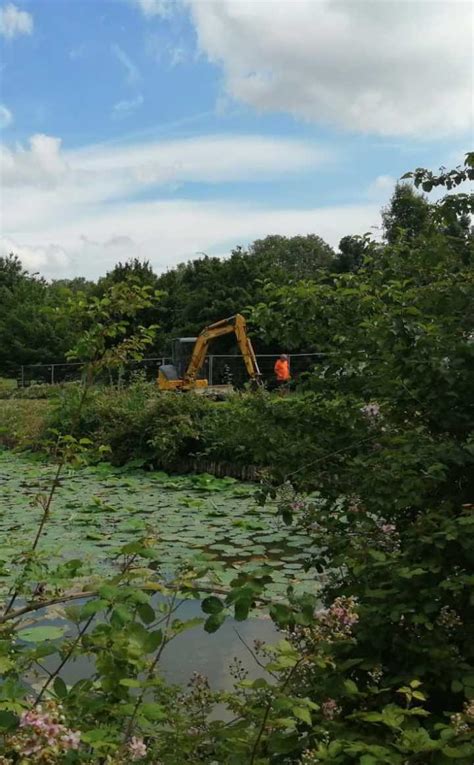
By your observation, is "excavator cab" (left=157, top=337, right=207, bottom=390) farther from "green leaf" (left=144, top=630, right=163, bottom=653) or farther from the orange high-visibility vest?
"green leaf" (left=144, top=630, right=163, bottom=653)

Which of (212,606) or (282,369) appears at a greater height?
(282,369)

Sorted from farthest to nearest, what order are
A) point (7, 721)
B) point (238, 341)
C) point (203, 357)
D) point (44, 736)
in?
point (203, 357) → point (238, 341) → point (7, 721) → point (44, 736)

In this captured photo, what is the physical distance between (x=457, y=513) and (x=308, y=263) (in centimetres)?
Answer: 5772

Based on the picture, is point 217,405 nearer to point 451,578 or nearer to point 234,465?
point 234,465

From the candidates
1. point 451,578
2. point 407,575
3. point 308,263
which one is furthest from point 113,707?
point 308,263

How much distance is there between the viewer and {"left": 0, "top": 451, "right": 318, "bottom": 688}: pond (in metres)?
4.43

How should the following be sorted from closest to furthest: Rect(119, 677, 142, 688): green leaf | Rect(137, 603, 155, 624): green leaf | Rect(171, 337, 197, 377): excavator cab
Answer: Rect(119, 677, 142, 688): green leaf < Rect(137, 603, 155, 624): green leaf < Rect(171, 337, 197, 377): excavator cab

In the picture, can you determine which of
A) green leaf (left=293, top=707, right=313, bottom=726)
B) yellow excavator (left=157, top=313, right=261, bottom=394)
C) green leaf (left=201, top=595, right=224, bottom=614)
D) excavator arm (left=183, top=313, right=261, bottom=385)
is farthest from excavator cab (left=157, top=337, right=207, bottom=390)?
green leaf (left=293, top=707, right=313, bottom=726)

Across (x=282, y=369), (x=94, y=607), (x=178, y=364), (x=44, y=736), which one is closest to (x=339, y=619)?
(x=94, y=607)

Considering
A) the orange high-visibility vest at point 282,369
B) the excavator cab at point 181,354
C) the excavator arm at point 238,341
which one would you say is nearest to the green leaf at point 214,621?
the excavator arm at point 238,341

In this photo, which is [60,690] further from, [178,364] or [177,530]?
[178,364]

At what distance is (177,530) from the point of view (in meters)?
7.13

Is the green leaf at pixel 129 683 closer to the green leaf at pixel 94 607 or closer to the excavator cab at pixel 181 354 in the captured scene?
the green leaf at pixel 94 607

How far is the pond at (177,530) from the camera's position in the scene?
4426mm
